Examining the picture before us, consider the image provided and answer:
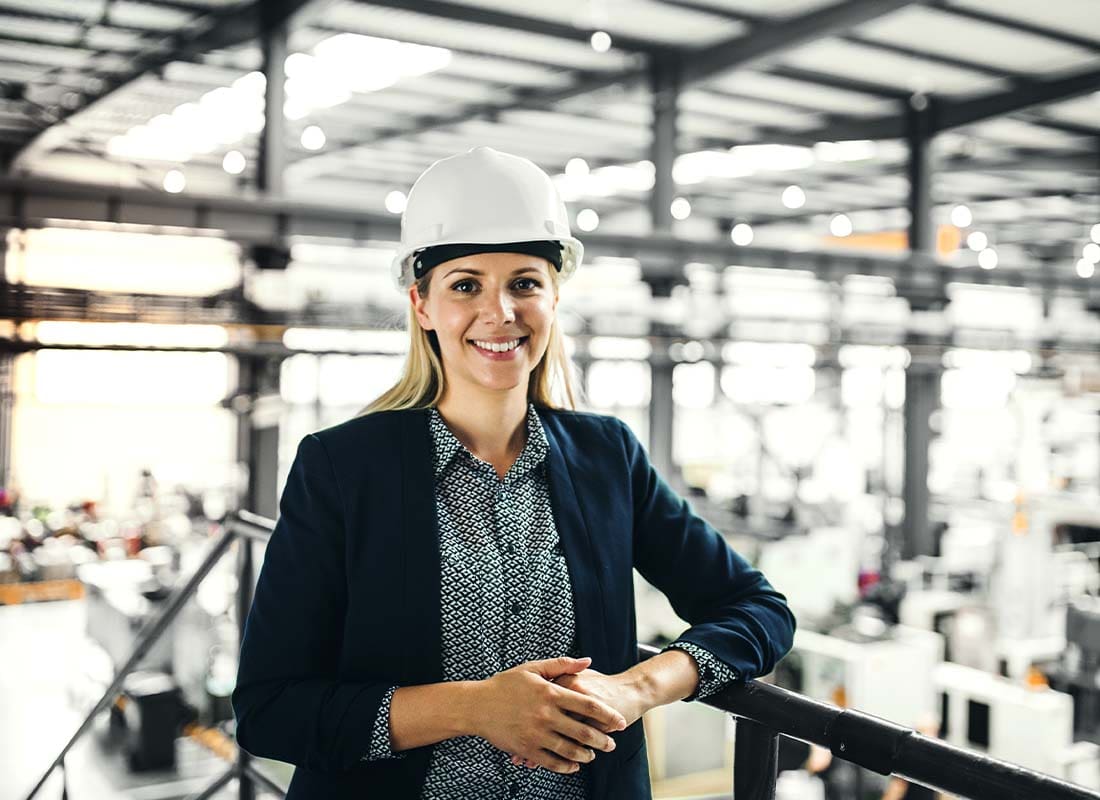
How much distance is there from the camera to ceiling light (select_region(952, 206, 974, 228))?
1443 cm

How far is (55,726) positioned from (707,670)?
827cm

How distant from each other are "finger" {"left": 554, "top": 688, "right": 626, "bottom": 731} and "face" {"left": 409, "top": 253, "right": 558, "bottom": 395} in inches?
15.2

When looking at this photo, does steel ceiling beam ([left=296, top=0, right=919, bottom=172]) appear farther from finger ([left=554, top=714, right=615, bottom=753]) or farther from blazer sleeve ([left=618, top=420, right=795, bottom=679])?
finger ([left=554, top=714, right=615, bottom=753])

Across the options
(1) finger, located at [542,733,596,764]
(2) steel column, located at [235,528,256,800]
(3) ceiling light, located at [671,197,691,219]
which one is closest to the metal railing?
(1) finger, located at [542,733,596,764]

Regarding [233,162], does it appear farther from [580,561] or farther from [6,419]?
[580,561]

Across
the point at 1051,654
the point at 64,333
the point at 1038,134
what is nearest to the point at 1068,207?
the point at 1038,134

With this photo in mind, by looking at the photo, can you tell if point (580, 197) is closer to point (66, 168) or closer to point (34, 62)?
point (66, 168)

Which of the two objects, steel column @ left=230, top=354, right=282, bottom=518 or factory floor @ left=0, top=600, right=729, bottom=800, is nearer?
factory floor @ left=0, top=600, right=729, bottom=800

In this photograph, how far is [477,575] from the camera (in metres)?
1.22

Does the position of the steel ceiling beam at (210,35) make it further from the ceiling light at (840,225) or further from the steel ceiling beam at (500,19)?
the ceiling light at (840,225)

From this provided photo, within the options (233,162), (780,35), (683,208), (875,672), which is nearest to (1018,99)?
(780,35)

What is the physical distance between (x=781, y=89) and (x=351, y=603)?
8677mm

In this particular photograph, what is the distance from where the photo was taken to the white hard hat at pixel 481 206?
4.08 ft

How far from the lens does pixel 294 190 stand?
13.1m
